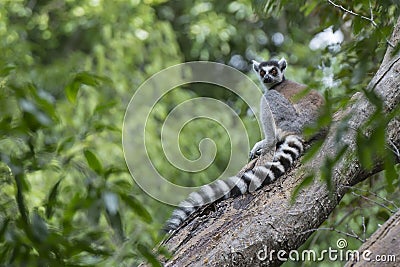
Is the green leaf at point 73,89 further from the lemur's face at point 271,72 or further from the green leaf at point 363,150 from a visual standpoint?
the lemur's face at point 271,72

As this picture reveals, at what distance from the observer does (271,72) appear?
184 inches

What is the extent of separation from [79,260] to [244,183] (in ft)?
3.57

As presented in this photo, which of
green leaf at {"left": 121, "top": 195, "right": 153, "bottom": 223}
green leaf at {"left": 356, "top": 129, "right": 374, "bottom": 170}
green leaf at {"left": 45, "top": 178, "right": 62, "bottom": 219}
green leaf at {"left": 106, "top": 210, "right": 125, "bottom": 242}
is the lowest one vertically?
green leaf at {"left": 45, "top": 178, "right": 62, "bottom": 219}

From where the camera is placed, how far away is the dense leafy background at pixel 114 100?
1.75 meters

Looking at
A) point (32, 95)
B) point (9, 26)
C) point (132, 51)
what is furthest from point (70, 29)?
point (32, 95)

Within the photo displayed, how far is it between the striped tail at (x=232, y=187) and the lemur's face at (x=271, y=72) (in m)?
1.79

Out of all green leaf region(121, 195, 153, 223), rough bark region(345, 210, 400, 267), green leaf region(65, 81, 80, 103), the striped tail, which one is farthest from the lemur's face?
green leaf region(121, 195, 153, 223)

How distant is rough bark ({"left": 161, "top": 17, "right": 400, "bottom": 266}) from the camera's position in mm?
2316

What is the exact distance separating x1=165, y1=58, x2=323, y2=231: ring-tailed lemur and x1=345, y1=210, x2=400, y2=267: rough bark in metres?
0.68

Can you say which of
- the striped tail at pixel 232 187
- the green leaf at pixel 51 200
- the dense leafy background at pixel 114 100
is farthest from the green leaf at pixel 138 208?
the striped tail at pixel 232 187

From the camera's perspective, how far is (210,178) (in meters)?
5.73

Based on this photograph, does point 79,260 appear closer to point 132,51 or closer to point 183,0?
point 132,51

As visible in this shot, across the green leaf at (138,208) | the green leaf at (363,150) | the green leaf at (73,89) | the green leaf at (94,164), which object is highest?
the green leaf at (363,150)

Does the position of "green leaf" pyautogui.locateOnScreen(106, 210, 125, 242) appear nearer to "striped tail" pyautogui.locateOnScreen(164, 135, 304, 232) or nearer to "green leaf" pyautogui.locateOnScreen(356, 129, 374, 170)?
"green leaf" pyautogui.locateOnScreen(356, 129, 374, 170)
